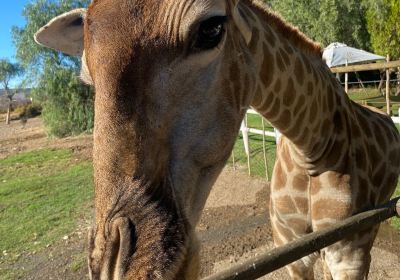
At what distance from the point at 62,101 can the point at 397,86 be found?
1764 cm

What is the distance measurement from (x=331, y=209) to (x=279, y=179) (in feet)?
1.30

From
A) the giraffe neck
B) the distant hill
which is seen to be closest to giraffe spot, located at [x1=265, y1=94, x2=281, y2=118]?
the giraffe neck

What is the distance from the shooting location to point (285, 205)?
7.26 feet

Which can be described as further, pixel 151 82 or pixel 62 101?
pixel 62 101

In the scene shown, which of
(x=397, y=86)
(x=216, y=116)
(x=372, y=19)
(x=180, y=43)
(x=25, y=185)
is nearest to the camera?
(x=180, y=43)

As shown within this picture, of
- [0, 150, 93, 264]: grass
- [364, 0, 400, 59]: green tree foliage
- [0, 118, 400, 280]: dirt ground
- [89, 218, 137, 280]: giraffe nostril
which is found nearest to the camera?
[89, 218, 137, 280]: giraffe nostril

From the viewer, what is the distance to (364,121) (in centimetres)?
241

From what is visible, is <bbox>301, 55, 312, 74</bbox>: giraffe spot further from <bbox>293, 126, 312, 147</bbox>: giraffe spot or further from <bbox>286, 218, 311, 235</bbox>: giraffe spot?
<bbox>286, 218, 311, 235</bbox>: giraffe spot

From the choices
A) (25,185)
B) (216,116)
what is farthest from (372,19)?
(216,116)

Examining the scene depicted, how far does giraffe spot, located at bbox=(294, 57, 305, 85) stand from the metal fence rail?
70 centimetres

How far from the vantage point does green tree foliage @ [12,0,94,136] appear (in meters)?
18.2

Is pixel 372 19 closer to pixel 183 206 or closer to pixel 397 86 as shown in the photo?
pixel 397 86

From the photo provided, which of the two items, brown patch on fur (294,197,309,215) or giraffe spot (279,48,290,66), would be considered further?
brown patch on fur (294,197,309,215)

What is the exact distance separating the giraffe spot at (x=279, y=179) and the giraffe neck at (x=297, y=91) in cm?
24
